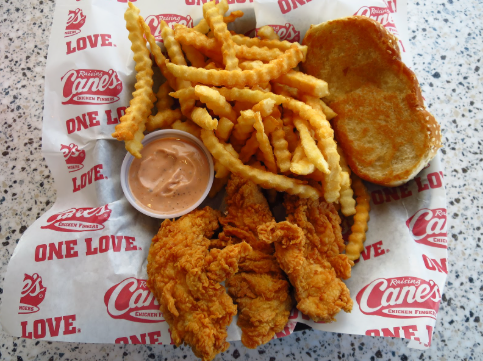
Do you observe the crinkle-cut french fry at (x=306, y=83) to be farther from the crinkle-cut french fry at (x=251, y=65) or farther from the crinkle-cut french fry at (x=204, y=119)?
the crinkle-cut french fry at (x=204, y=119)

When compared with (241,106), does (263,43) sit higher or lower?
higher

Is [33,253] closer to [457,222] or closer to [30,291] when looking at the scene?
[30,291]

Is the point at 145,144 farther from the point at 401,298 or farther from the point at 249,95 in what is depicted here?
the point at 401,298

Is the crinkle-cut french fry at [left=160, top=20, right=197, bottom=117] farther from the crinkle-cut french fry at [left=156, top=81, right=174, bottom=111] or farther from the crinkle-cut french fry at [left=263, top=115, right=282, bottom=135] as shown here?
the crinkle-cut french fry at [left=263, top=115, right=282, bottom=135]

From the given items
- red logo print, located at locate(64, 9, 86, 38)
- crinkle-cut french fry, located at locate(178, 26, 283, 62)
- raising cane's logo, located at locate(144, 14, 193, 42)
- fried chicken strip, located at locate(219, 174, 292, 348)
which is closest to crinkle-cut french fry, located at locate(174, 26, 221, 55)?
crinkle-cut french fry, located at locate(178, 26, 283, 62)

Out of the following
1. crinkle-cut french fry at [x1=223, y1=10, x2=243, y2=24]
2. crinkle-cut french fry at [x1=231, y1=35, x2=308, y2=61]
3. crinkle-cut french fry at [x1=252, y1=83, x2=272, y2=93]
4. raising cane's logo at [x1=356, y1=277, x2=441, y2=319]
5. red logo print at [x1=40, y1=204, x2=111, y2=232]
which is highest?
crinkle-cut french fry at [x1=223, y1=10, x2=243, y2=24]

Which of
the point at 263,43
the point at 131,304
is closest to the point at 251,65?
the point at 263,43
